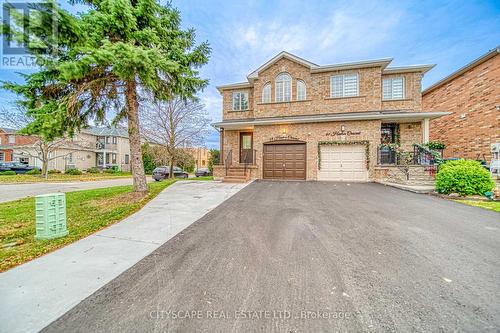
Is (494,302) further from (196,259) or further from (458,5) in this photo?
(458,5)

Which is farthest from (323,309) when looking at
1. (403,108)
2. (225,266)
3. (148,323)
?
(403,108)

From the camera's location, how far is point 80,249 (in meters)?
3.44

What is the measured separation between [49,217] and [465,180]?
13144 millimetres

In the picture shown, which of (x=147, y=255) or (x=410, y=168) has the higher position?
(x=410, y=168)

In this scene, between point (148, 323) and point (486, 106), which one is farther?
point (486, 106)

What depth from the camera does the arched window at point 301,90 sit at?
13531mm

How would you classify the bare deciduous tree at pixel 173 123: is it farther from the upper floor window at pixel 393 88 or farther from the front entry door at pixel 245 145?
the upper floor window at pixel 393 88

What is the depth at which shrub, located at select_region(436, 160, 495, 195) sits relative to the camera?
7395mm

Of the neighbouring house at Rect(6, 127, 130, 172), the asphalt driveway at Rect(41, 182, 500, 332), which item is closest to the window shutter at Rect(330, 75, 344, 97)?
the asphalt driveway at Rect(41, 182, 500, 332)

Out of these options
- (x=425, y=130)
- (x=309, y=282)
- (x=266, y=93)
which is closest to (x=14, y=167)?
(x=266, y=93)

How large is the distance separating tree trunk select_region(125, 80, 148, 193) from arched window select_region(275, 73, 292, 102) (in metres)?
9.41

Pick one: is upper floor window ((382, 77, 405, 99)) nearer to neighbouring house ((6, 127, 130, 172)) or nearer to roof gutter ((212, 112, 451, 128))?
roof gutter ((212, 112, 451, 128))

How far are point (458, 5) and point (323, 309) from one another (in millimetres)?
26033

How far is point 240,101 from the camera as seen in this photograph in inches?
619
